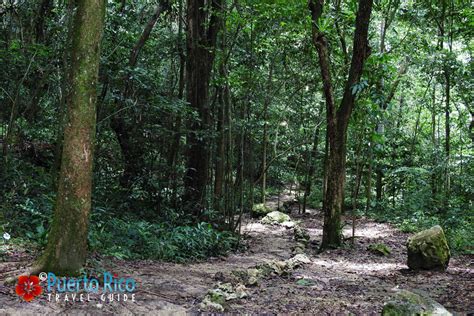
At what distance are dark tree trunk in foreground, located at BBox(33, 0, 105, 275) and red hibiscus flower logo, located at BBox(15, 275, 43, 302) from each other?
0.60 feet

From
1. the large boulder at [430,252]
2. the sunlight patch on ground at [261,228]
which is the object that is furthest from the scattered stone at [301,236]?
the large boulder at [430,252]

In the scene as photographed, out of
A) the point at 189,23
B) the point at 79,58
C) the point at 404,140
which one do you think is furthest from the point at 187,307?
the point at 404,140

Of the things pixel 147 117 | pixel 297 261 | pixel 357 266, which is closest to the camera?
pixel 297 261

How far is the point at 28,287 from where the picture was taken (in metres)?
4.02

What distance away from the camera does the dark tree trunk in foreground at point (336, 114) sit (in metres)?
9.05

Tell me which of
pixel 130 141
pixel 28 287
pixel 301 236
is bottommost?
pixel 301 236

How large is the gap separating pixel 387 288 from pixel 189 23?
7.94 metres

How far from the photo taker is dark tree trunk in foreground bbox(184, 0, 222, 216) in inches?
414

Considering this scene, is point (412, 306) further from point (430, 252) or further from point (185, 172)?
point (185, 172)

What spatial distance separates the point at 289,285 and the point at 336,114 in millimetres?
4515

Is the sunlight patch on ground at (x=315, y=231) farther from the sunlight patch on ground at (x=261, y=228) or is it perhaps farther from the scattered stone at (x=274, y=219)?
the scattered stone at (x=274, y=219)

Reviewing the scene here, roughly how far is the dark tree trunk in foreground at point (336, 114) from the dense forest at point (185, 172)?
32 mm

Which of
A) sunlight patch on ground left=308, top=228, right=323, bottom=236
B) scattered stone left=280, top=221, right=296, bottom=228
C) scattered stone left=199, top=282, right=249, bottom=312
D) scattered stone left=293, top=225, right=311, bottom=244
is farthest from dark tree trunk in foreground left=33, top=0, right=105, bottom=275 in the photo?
scattered stone left=280, top=221, right=296, bottom=228

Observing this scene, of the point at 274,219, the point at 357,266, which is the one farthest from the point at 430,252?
the point at 274,219
